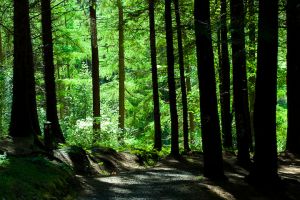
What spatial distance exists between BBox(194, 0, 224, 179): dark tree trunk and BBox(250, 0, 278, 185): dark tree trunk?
1.01 m

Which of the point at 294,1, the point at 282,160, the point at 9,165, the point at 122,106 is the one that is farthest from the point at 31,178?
the point at 122,106

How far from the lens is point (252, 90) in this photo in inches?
969

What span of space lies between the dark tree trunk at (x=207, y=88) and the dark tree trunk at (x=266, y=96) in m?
1.01

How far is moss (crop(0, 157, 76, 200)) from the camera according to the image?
7.34m

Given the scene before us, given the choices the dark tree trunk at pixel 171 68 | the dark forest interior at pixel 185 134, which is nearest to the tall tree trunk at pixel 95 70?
the dark forest interior at pixel 185 134

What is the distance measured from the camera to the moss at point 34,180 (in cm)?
734

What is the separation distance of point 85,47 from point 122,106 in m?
4.77

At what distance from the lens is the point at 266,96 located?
→ 9844 mm

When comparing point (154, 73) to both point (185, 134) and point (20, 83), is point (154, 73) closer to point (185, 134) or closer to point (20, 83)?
point (185, 134)

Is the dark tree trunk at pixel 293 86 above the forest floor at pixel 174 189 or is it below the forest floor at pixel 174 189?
above

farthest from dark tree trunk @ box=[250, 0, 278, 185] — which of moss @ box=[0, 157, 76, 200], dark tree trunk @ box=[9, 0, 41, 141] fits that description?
dark tree trunk @ box=[9, 0, 41, 141]

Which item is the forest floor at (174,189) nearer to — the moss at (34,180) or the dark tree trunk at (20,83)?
the moss at (34,180)

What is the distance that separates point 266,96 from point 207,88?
55.4 inches

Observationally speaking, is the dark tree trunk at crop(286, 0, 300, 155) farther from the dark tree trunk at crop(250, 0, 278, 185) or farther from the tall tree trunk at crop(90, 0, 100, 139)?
the tall tree trunk at crop(90, 0, 100, 139)
